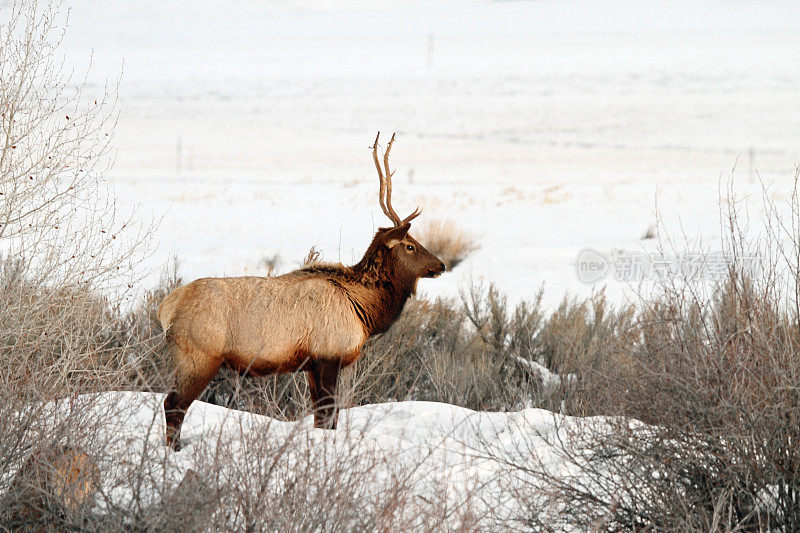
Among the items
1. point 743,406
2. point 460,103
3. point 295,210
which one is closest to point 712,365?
point 743,406

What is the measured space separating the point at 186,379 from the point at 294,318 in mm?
716

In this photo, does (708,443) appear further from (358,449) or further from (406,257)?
(406,257)

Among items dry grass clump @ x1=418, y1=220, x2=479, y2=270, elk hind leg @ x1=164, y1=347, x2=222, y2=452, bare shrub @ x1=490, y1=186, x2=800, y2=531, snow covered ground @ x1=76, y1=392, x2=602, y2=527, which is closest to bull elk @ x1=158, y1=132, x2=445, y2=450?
elk hind leg @ x1=164, y1=347, x2=222, y2=452

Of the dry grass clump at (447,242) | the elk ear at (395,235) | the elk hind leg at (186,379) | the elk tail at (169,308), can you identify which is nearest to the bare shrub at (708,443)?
the elk ear at (395,235)

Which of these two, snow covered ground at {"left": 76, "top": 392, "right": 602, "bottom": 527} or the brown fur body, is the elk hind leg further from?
snow covered ground at {"left": 76, "top": 392, "right": 602, "bottom": 527}

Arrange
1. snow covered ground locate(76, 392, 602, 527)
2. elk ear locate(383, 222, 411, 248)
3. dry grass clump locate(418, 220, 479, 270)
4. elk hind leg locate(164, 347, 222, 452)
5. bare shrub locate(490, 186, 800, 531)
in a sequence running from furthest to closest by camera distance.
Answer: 1. dry grass clump locate(418, 220, 479, 270)
2. elk ear locate(383, 222, 411, 248)
3. elk hind leg locate(164, 347, 222, 452)
4. bare shrub locate(490, 186, 800, 531)
5. snow covered ground locate(76, 392, 602, 527)

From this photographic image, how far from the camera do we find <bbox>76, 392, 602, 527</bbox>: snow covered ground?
12.2 feet

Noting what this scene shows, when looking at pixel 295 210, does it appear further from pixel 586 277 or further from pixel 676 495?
pixel 676 495

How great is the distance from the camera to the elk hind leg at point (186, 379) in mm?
5539

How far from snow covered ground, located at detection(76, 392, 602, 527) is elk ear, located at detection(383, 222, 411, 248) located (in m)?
1.09

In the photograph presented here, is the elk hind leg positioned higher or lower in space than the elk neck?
lower

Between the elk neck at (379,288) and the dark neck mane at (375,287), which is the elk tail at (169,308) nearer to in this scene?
the dark neck mane at (375,287)

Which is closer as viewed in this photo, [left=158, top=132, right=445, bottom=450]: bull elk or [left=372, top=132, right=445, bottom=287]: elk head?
[left=158, top=132, right=445, bottom=450]: bull elk

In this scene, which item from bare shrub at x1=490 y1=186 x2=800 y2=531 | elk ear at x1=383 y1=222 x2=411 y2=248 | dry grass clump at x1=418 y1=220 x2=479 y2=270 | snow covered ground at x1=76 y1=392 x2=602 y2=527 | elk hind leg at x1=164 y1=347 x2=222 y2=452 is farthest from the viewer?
dry grass clump at x1=418 y1=220 x2=479 y2=270
